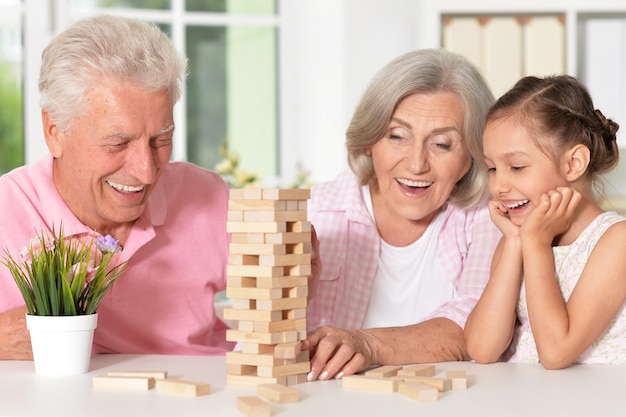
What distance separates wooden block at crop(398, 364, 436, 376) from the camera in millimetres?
1769

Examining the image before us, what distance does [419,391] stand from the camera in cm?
158

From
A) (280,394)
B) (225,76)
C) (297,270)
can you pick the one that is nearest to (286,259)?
(297,270)

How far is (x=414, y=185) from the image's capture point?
2.41 meters

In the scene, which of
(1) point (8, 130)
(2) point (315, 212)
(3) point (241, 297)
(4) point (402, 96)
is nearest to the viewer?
(3) point (241, 297)

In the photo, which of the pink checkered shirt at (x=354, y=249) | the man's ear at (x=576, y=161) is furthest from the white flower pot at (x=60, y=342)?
the man's ear at (x=576, y=161)

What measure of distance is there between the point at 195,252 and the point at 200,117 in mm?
2784

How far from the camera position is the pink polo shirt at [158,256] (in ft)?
7.31

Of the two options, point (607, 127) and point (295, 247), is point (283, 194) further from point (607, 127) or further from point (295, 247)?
point (607, 127)

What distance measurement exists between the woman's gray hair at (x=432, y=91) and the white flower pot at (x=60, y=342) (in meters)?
0.94

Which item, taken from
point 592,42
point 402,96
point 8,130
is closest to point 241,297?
point 402,96

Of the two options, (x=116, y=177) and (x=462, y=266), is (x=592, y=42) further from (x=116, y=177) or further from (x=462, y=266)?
(x=116, y=177)

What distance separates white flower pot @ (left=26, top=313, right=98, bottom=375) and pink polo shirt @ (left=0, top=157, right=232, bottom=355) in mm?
428

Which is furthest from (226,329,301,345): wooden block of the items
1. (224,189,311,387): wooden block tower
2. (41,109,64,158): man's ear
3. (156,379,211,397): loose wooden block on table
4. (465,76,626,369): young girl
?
(41,109,64,158): man's ear

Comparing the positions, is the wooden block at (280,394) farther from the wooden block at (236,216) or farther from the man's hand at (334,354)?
the wooden block at (236,216)
